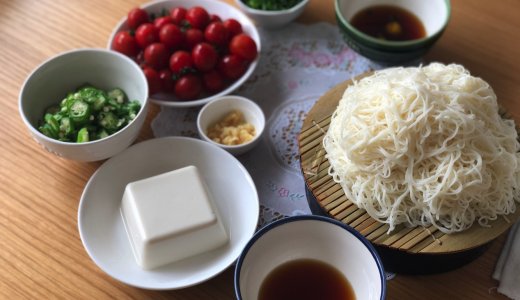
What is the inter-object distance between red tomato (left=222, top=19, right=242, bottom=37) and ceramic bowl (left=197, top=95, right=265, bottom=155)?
0.28 metres

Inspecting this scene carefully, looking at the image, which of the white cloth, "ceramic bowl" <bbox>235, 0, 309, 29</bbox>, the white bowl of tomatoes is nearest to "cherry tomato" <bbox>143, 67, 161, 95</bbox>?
the white bowl of tomatoes

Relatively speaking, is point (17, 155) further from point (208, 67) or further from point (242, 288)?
point (242, 288)

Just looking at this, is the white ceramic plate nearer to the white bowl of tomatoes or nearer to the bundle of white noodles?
the white bowl of tomatoes

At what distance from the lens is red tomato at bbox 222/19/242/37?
1797 mm

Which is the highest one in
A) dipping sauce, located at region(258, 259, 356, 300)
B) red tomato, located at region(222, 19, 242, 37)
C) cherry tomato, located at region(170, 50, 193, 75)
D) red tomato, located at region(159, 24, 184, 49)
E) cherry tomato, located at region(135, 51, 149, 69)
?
red tomato, located at region(159, 24, 184, 49)

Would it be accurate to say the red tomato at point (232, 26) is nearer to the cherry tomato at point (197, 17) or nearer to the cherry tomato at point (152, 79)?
the cherry tomato at point (197, 17)

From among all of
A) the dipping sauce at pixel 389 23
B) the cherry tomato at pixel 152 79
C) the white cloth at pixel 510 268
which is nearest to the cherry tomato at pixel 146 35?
the cherry tomato at pixel 152 79

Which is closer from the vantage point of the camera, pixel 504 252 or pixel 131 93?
pixel 504 252

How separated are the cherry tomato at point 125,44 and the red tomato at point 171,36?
95mm

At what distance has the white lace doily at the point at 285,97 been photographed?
1.55 meters

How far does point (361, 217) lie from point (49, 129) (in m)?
0.90

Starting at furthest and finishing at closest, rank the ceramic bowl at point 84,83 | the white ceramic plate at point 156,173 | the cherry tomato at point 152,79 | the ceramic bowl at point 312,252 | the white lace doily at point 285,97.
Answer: the cherry tomato at point 152,79, the white lace doily at point 285,97, the ceramic bowl at point 84,83, the white ceramic plate at point 156,173, the ceramic bowl at point 312,252

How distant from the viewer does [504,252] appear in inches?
55.0

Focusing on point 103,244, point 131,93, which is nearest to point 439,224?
point 103,244
